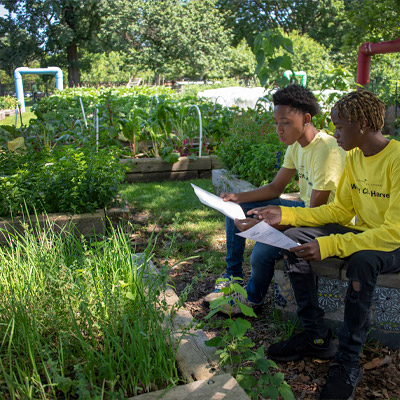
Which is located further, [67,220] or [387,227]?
[67,220]

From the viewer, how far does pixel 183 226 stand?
180 inches

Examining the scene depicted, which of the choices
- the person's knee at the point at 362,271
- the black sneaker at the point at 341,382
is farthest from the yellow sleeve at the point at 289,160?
the black sneaker at the point at 341,382

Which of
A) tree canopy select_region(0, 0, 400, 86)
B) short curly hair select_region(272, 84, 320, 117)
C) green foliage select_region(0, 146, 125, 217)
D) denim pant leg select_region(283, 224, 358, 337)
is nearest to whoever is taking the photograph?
denim pant leg select_region(283, 224, 358, 337)

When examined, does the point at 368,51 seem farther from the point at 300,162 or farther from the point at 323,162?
the point at 323,162

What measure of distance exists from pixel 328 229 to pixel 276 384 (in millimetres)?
1013

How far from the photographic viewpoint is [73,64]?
1396 inches

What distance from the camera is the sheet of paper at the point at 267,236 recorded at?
7.20 feet

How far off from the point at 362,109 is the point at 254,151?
8.17 ft

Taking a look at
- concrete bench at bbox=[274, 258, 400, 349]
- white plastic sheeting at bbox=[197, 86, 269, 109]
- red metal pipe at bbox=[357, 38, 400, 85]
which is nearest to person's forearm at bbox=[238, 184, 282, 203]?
concrete bench at bbox=[274, 258, 400, 349]

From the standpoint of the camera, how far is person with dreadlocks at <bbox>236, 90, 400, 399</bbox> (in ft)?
6.77

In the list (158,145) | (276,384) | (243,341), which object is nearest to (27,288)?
(243,341)

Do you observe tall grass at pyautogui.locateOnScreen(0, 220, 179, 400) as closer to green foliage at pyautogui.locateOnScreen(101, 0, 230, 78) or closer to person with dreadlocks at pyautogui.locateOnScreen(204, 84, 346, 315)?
→ person with dreadlocks at pyautogui.locateOnScreen(204, 84, 346, 315)

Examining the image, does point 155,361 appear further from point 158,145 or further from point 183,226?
point 158,145

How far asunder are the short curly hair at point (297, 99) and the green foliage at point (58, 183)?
1.83 m
